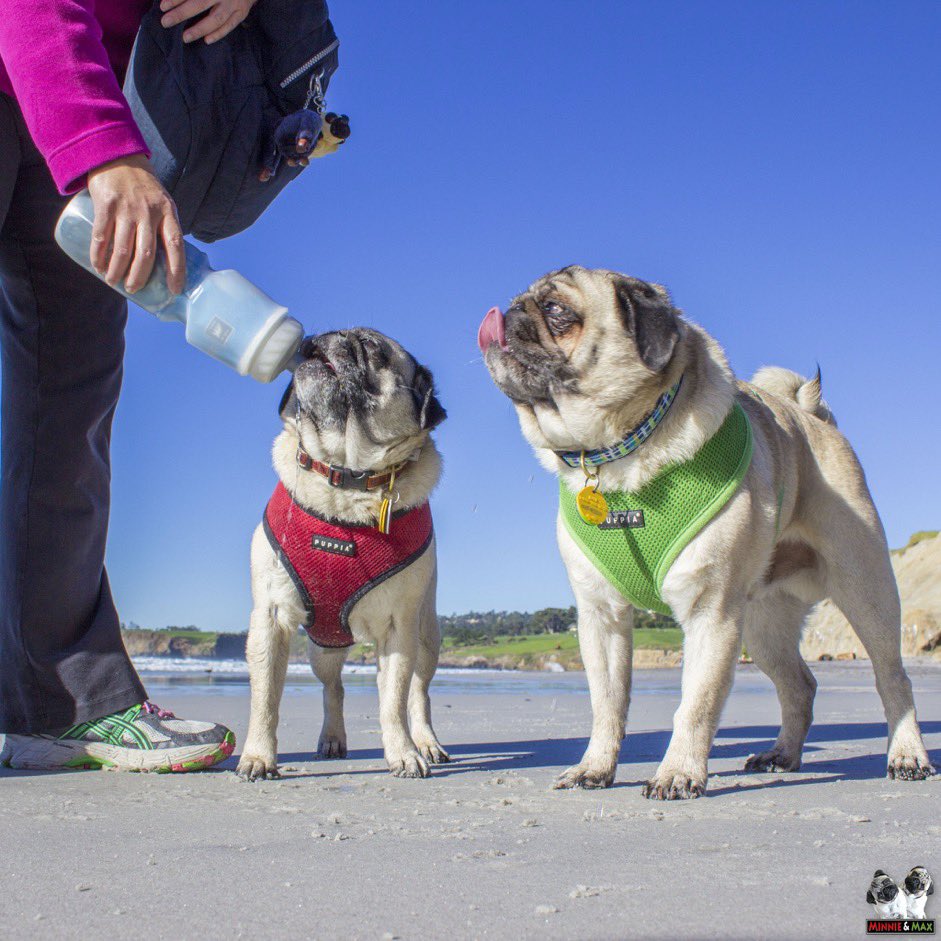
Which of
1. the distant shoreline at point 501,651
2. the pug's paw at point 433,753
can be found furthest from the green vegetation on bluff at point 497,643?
the pug's paw at point 433,753

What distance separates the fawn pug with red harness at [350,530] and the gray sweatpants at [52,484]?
24.2 inches

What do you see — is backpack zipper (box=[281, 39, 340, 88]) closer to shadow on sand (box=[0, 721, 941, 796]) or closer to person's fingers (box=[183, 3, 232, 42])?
person's fingers (box=[183, 3, 232, 42])

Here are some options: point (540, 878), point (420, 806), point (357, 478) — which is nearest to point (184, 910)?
point (540, 878)

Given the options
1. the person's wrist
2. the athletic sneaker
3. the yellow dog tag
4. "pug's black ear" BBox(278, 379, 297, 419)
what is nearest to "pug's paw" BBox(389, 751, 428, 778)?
the athletic sneaker

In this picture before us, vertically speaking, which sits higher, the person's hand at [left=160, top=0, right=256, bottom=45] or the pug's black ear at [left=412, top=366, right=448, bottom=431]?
the person's hand at [left=160, top=0, right=256, bottom=45]

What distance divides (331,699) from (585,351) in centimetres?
217

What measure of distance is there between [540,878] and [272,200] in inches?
117

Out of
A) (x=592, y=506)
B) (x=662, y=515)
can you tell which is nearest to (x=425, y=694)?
(x=592, y=506)

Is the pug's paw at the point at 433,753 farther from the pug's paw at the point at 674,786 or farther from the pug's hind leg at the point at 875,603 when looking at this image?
the pug's hind leg at the point at 875,603

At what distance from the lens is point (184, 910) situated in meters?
1.68

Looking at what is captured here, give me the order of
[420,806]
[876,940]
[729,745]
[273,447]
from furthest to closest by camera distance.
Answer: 1. [729,745]
2. [273,447]
3. [420,806]
4. [876,940]

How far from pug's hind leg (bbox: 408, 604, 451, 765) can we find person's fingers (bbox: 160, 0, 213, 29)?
8.63 ft

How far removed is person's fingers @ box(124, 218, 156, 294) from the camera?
258cm

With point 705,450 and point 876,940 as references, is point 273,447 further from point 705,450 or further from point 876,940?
point 876,940
